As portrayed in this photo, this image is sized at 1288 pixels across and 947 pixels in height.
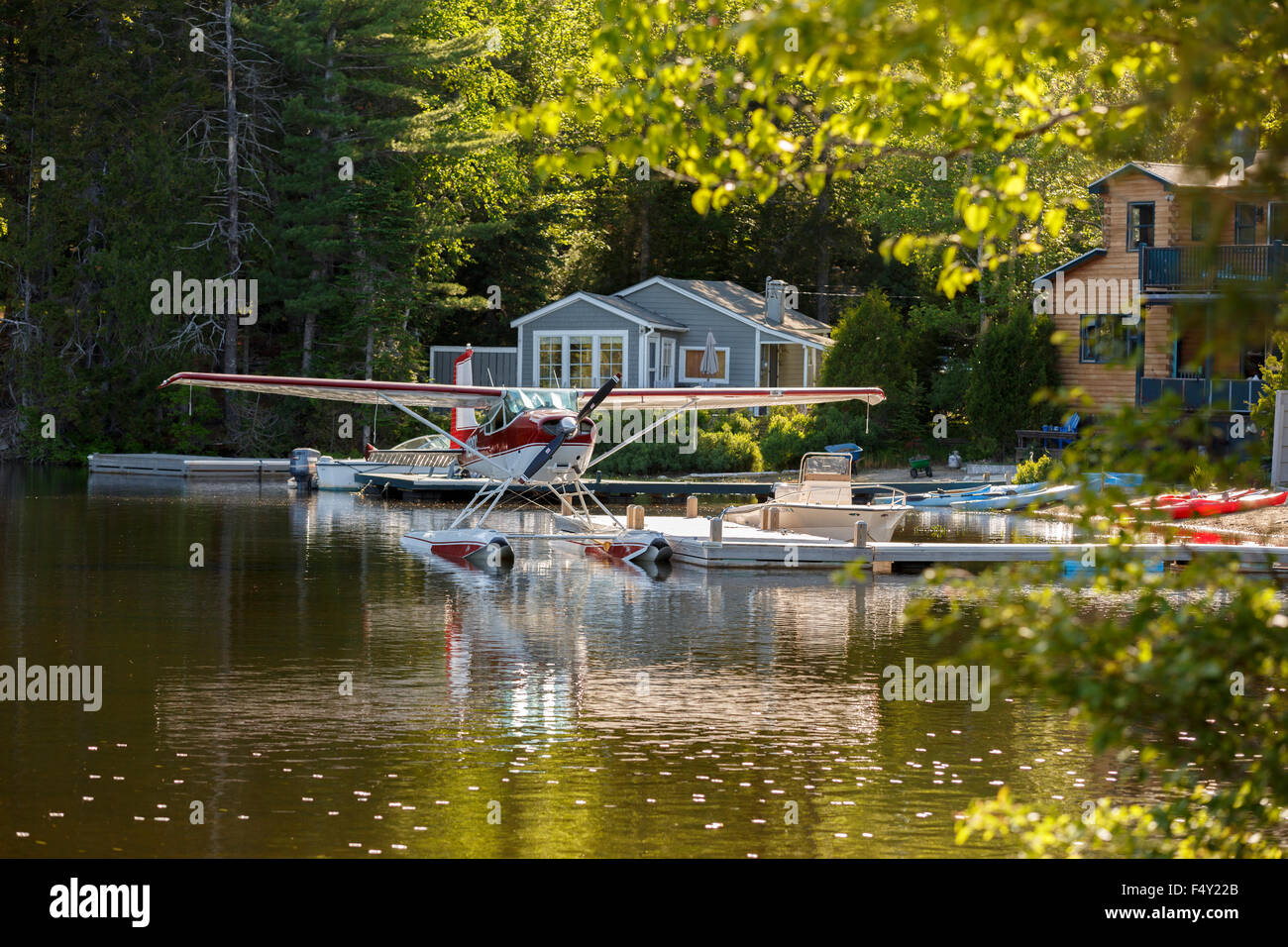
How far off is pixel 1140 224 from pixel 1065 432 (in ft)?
19.1

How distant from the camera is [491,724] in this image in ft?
34.4

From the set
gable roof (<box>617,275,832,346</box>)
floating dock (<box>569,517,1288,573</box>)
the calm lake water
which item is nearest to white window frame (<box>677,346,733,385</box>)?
gable roof (<box>617,275,832,346</box>)

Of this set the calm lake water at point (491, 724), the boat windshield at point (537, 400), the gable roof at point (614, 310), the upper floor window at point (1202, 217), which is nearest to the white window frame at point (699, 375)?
the gable roof at point (614, 310)

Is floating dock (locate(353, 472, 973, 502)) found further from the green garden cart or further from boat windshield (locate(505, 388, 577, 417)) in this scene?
boat windshield (locate(505, 388, 577, 417))

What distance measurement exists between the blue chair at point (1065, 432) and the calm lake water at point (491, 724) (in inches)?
608

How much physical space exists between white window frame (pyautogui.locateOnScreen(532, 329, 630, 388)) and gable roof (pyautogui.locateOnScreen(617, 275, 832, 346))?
2765 millimetres

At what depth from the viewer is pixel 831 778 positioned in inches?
360

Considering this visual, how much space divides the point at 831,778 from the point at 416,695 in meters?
3.75

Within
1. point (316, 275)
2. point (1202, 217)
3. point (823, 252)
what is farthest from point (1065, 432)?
point (1202, 217)

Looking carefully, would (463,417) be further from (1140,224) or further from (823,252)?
(823,252)

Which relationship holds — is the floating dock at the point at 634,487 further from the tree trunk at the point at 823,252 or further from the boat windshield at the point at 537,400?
the tree trunk at the point at 823,252

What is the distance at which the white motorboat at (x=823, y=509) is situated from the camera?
20453mm

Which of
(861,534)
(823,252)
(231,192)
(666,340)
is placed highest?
(823,252)
